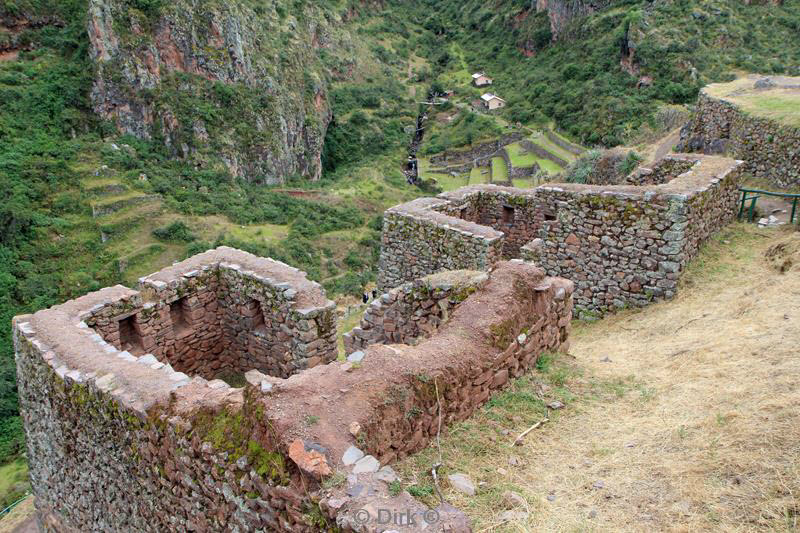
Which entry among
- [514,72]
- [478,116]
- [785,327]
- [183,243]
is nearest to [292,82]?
[478,116]

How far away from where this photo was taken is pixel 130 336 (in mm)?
9219

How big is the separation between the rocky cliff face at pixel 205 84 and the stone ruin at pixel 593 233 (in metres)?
65.5

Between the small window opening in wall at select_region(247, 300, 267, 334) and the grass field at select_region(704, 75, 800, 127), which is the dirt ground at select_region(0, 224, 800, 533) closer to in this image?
the small window opening in wall at select_region(247, 300, 267, 334)

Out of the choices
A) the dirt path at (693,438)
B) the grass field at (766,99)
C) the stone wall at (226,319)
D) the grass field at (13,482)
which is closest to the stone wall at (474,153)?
the grass field at (766,99)

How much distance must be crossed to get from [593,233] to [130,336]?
8388mm

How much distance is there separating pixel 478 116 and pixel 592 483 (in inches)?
3157

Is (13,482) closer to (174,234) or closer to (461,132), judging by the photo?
(174,234)

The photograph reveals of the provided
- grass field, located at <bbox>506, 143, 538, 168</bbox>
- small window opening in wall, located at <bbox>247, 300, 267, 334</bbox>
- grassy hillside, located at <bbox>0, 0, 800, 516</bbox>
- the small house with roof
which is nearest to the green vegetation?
grassy hillside, located at <bbox>0, 0, 800, 516</bbox>

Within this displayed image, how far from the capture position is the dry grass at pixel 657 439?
4.43m

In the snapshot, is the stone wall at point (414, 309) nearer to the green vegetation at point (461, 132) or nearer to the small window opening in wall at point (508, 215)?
the small window opening in wall at point (508, 215)

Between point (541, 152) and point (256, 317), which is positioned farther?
point (541, 152)

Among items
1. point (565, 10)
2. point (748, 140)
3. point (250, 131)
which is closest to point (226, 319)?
point (748, 140)

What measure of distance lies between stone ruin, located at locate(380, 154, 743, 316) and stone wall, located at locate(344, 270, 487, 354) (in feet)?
0.99

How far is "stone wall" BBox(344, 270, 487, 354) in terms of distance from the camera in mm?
7535
